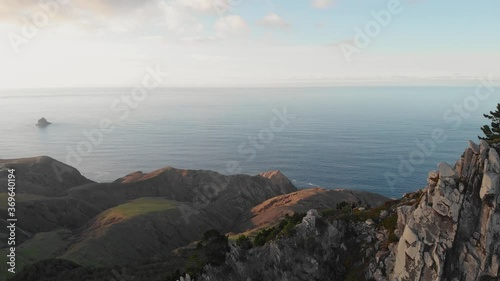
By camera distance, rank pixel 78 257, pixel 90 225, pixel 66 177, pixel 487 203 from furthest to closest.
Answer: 1. pixel 66 177
2. pixel 90 225
3. pixel 78 257
4. pixel 487 203

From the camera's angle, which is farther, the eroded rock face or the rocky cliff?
the rocky cliff

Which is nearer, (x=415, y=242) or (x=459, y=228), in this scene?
(x=459, y=228)

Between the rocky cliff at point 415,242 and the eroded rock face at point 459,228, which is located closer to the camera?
the eroded rock face at point 459,228

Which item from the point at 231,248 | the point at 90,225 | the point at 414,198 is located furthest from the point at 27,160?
the point at 414,198

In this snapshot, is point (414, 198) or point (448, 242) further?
point (414, 198)

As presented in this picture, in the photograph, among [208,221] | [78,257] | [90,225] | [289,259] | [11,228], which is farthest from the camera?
[208,221]

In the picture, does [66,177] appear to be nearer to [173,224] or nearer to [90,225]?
[90,225]

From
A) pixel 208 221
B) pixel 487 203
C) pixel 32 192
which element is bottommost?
pixel 208 221

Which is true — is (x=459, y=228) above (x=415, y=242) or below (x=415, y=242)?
above
